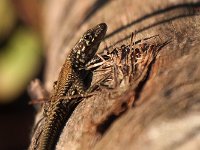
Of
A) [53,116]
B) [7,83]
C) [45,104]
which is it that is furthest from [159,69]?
[7,83]

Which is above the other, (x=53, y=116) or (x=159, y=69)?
(x=53, y=116)

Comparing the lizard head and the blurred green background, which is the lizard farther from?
the blurred green background

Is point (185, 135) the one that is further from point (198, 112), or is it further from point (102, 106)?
point (102, 106)

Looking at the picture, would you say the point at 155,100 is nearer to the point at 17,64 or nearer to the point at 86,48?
the point at 86,48

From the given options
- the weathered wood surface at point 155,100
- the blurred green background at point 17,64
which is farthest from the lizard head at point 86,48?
the blurred green background at point 17,64

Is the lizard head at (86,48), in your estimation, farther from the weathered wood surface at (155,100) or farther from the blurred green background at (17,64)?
the blurred green background at (17,64)

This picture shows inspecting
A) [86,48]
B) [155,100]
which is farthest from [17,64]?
[155,100]
